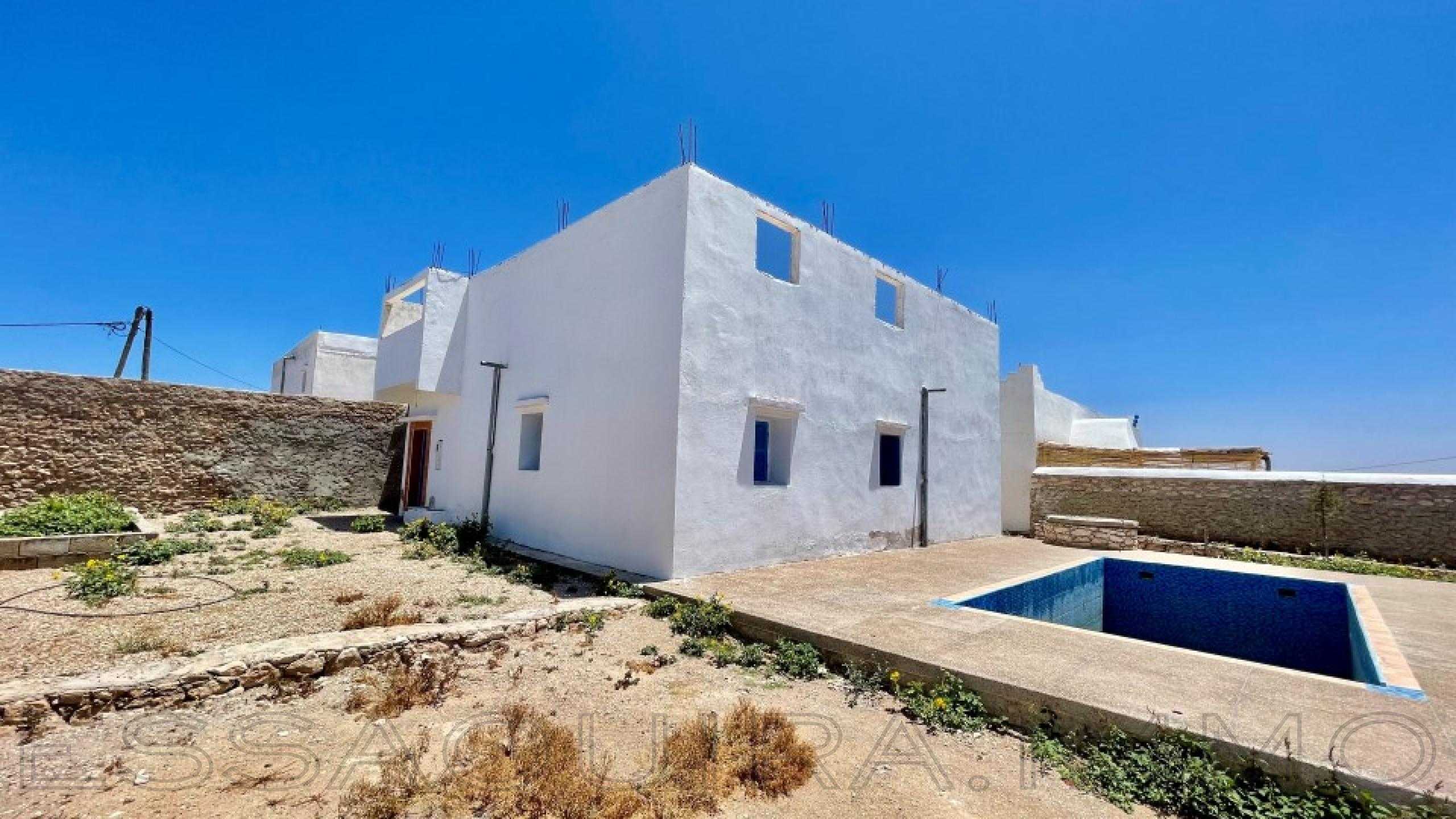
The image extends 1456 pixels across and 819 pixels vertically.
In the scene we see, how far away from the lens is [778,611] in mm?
5703

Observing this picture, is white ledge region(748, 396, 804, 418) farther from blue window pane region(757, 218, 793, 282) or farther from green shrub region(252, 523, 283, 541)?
green shrub region(252, 523, 283, 541)

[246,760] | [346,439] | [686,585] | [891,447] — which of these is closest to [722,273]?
[686,585]

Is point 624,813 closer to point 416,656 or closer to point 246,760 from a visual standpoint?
point 246,760

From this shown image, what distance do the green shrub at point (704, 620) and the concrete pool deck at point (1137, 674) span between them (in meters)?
0.17

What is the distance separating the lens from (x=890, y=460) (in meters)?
11.1

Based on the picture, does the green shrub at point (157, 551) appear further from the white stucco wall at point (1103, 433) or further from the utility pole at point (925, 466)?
the white stucco wall at point (1103, 433)

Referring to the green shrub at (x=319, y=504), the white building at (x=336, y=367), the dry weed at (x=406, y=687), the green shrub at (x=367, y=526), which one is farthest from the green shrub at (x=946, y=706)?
the white building at (x=336, y=367)

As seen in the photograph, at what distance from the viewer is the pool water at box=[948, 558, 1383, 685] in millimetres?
7496

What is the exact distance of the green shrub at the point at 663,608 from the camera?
6.20 m

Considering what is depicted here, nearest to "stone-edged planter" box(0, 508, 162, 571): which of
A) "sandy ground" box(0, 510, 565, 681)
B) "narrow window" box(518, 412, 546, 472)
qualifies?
"sandy ground" box(0, 510, 565, 681)

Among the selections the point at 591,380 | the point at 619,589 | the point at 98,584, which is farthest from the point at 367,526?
the point at 619,589

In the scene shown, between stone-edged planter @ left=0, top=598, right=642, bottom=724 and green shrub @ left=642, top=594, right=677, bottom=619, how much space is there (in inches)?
40.6

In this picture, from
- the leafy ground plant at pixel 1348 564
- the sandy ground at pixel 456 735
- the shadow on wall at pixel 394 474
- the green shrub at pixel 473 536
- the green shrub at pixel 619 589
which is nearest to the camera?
the sandy ground at pixel 456 735

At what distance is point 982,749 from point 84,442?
17.2m
